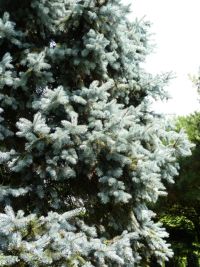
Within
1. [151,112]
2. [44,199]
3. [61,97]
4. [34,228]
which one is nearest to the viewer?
[34,228]

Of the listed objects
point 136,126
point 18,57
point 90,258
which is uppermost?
point 18,57

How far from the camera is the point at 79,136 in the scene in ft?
16.9

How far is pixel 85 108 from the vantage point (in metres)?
5.40

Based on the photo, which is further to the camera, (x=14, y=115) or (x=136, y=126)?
(x=14, y=115)

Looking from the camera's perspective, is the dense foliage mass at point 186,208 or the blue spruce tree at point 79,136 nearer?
the blue spruce tree at point 79,136

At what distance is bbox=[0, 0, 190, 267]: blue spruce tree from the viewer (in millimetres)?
4758

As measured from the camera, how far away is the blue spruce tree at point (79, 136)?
187 inches

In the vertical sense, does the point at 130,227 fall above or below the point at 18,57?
below

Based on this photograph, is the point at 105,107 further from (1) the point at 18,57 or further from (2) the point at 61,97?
(1) the point at 18,57

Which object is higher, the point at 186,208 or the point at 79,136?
the point at 186,208

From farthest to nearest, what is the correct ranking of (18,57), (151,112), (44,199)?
(151,112)
(18,57)
(44,199)

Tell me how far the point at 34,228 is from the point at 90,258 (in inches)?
47.6

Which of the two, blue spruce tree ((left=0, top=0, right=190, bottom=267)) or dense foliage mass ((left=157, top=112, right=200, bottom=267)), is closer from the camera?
blue spruce tree ((left=0, top=0, right=190, bottom=267))

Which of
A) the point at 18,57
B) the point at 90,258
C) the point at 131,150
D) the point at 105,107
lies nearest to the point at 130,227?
the point at 90,258
